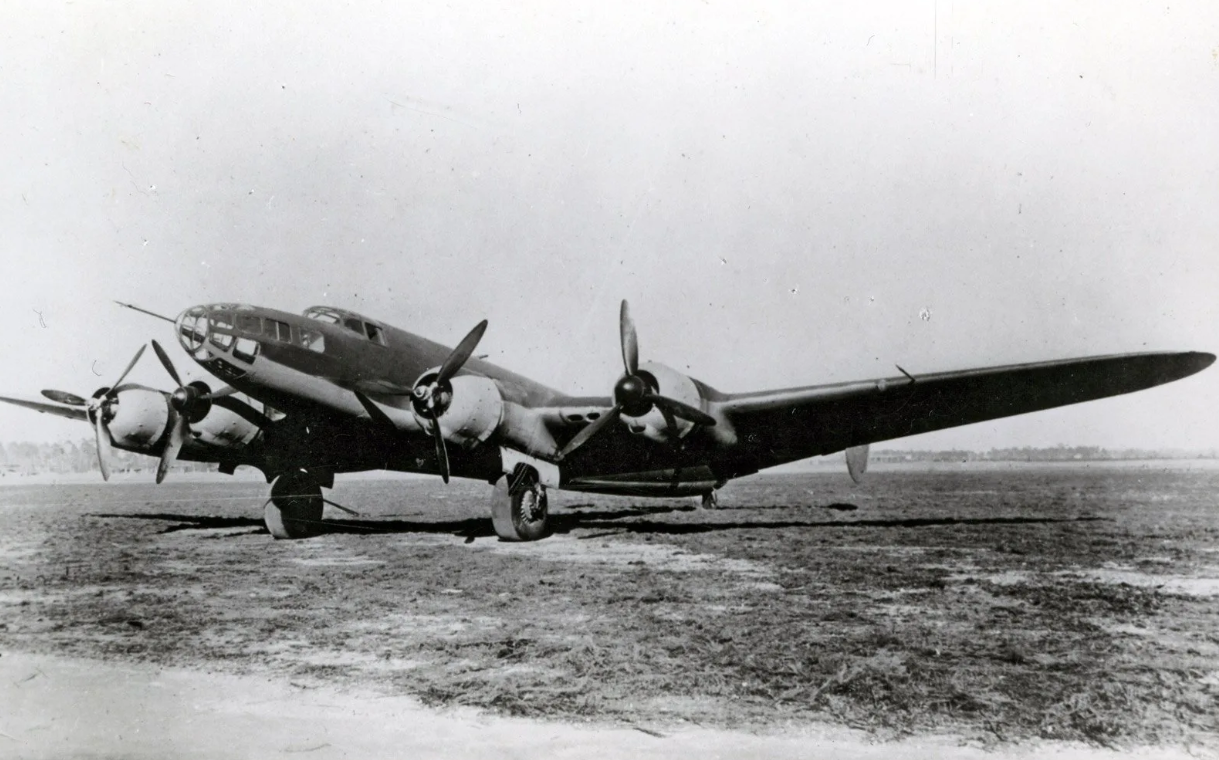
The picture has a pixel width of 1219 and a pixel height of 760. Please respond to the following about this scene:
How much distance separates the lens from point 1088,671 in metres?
5.22

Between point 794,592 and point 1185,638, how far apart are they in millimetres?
3190

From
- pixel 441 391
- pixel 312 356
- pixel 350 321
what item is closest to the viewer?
pixel 312 356

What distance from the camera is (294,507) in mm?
13648

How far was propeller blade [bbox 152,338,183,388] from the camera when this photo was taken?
1250 centimetres

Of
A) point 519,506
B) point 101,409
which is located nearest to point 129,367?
point 101,409

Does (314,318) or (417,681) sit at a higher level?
(314,318)

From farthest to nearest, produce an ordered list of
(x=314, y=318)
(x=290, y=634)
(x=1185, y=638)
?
(x=314, y=318), (x=290, y=634), (x=1185, y=638)

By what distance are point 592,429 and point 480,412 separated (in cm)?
174

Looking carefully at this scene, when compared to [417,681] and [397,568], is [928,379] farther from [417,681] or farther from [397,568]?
[417,681]

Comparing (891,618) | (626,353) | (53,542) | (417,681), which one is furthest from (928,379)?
(53,542)

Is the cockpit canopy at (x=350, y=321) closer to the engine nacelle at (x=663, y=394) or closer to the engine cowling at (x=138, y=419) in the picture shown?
the engine cowling at (x=138, y=419)

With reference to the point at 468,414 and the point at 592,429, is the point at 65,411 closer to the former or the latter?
the point at 468,414

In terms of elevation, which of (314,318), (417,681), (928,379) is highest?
(314,318)

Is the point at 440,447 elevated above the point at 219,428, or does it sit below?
below
